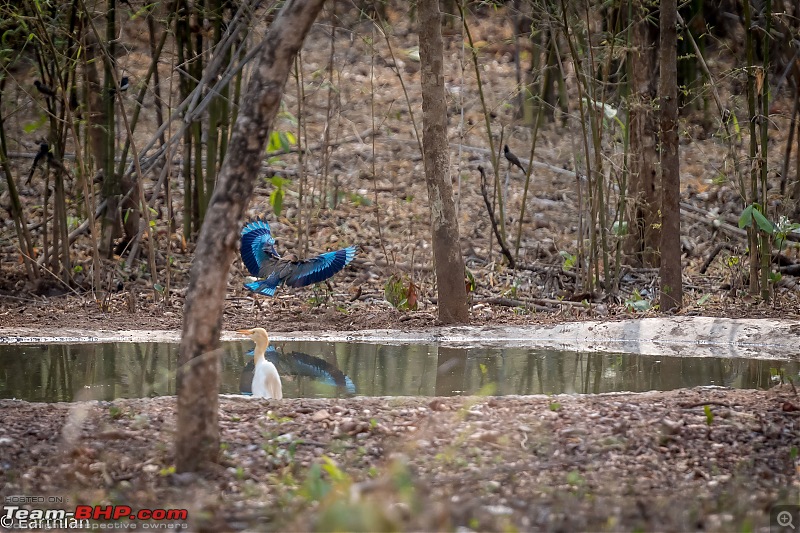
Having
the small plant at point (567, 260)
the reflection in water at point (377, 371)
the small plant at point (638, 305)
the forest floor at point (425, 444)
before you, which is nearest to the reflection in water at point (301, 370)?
the reflection in water at point (377, 371)

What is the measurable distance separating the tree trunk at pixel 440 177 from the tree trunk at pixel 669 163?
70.7 inches

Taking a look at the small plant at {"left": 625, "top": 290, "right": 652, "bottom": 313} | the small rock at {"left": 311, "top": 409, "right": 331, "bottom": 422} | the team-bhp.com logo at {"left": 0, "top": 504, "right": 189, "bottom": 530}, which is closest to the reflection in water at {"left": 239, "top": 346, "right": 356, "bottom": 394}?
the small rock at {"left": 311, "top": 409, "right": 331, "bottom": 422}

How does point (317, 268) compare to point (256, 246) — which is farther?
point (256, 246)

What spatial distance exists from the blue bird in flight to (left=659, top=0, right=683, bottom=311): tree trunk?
2730 mm

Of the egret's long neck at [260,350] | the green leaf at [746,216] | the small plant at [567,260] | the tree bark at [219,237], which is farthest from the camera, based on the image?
the small plant at [567,260]

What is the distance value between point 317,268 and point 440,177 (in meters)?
1.34

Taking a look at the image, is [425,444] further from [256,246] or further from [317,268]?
[256,246]

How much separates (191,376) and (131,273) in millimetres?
6775

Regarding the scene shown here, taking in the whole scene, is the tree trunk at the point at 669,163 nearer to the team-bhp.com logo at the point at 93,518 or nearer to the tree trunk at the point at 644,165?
the tree trunk at the point at 644,165

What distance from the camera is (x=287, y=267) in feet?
27.7

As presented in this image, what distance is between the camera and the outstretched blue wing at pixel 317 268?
27.5 feet

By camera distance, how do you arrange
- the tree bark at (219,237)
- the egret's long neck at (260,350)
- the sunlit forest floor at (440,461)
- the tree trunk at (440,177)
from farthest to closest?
1. the tree trunk at (440,177)
2. the egret's long neck at (260,350)
3. the tree bark at (219,237)
4. the sunlit forest floor at (440,461)

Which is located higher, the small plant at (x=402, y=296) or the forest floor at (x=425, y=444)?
the small plant at (x=402, y=296)

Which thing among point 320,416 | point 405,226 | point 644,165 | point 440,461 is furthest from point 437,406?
point 405,226
